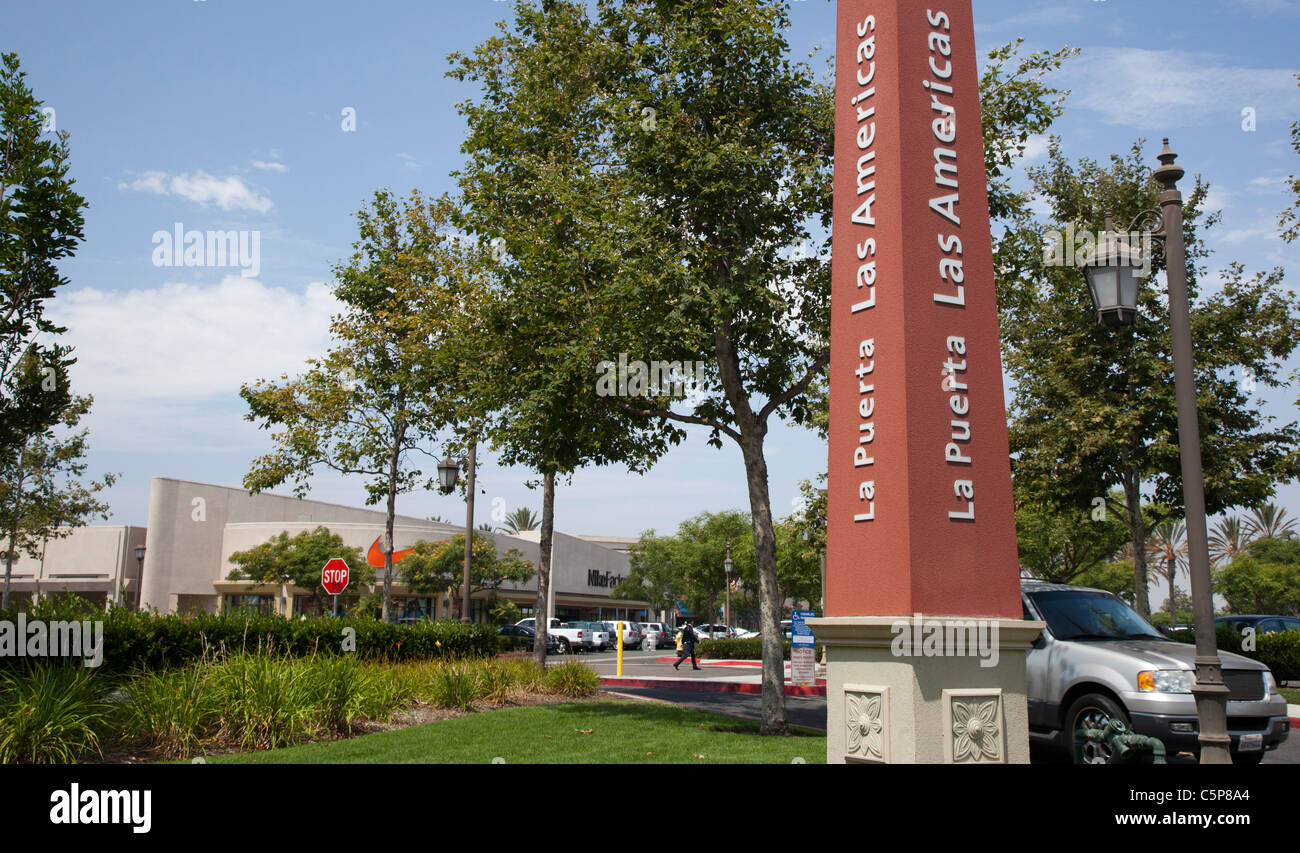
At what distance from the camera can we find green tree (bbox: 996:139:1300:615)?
20.6 metres

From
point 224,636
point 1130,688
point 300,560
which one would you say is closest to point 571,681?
point 224,636

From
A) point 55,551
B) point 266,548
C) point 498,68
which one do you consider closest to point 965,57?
point 498,68

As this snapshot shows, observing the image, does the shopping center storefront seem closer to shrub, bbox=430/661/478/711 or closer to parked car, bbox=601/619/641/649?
parked car, bbox=601/619/641/649

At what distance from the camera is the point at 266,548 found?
1816 inches

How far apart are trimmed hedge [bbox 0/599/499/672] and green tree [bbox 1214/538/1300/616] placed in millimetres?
66930

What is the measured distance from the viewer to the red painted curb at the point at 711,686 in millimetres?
21125

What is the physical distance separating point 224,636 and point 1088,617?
12.6 meters

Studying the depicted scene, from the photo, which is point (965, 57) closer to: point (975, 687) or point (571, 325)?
point (975, 687)

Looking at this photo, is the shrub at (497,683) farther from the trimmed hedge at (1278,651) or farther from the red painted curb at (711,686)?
the trimmed hedge at (1278,651)

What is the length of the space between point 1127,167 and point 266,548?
1616 inches

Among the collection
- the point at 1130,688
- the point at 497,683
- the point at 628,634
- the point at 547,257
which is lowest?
the point at 628,634

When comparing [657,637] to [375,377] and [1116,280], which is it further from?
[1116,280]

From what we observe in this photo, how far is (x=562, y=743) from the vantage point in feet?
36.1
